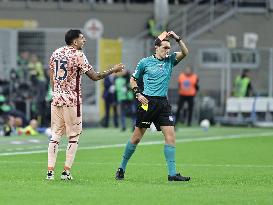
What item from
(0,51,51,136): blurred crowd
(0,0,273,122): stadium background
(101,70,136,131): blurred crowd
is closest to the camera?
(0,51,51,136): blurred crowd

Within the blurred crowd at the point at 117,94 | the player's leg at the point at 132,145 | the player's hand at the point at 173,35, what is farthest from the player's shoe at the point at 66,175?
the blurred crowd at the point at 117,94

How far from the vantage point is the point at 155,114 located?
1669 centimetres

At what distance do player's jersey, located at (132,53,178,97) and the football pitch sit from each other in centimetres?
131

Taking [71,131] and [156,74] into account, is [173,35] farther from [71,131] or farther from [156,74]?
[71,131]

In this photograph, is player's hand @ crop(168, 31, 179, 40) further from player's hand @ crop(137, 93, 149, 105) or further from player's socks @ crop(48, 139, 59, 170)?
player's socks @ crop(48, 139, 59, 170)

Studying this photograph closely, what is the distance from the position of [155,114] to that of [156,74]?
23.2 inches

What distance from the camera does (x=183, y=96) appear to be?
3819 cm

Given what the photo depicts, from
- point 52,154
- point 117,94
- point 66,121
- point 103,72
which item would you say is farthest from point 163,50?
point 117,94

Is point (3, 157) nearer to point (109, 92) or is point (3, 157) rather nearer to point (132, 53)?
point (109, 92)

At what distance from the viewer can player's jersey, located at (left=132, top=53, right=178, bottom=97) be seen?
16.8 metres

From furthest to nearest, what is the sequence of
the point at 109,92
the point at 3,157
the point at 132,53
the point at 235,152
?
the point at 132,53, the point at 109,92, the point at 235,152, the point at 3,157

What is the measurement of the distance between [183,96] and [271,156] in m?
15.4

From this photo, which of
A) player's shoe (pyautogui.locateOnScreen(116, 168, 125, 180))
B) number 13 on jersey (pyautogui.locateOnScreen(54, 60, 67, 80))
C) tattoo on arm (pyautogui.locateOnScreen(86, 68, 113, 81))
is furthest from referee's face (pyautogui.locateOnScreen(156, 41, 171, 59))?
player's shoe (pyautogui.locateOnScreen(116, 168, 125, 180))

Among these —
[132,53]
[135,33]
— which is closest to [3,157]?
[132,53]
